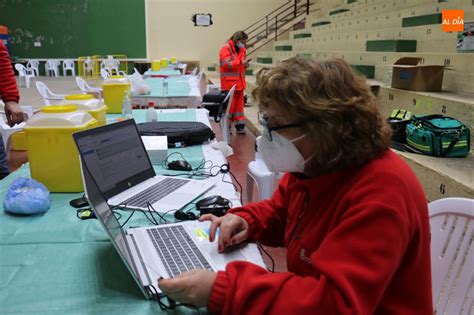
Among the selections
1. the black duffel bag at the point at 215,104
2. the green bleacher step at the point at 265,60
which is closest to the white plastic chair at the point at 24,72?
the green bleacher step at the point at 265,60

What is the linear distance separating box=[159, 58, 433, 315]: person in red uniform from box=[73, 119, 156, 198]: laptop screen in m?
0.67

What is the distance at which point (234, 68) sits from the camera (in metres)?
5.79

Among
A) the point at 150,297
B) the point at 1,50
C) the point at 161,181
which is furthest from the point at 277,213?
the point at 1,50

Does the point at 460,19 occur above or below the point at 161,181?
above

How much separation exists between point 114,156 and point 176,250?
1.81 feet

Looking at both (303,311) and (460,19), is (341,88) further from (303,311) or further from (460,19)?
(460,19)

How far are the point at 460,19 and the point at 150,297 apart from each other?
4.44 metres

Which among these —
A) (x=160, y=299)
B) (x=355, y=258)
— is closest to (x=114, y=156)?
(x=160, y=299)

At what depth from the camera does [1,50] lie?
2840mm

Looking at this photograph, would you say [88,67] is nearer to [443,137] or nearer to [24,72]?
[24,72]

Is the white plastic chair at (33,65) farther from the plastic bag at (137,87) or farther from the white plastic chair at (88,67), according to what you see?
the plastic bag at (137,87)

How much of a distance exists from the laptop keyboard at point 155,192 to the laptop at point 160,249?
26 cm

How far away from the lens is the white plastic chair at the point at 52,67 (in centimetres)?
1321

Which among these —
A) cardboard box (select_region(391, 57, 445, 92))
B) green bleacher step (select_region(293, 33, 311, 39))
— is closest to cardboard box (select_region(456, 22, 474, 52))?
cardboard box (select_region(391, 57, 445, 92))
